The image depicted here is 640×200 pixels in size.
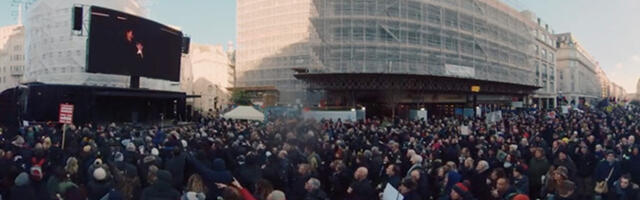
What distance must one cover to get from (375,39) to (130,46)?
19897 mm

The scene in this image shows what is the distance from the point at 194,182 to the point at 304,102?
118 ft

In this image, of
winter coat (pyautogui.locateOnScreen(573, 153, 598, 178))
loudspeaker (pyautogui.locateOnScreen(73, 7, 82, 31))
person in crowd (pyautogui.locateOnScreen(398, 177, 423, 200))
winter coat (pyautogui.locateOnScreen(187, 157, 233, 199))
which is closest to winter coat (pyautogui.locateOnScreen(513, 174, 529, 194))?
person in crowd (pyautogui.locateOnScreen(398, 177, 423, 200))

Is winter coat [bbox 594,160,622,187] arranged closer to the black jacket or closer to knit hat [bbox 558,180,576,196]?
knit hat [bbox 558,180,576,196]

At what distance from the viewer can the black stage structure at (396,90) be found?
35375mm

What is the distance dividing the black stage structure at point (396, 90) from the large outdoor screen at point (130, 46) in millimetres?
10831

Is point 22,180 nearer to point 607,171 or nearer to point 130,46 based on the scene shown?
point 607,171

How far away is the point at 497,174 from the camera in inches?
247

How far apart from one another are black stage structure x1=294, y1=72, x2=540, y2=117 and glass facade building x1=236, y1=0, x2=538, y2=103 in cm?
98

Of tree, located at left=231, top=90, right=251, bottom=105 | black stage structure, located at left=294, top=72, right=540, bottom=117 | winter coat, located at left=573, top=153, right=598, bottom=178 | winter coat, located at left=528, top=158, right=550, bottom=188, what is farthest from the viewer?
tree, located at left=231, top=90, right=251, bottom=105

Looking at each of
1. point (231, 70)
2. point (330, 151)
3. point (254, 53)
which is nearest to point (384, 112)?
point (254, 53)

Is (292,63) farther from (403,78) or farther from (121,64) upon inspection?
(121,64)

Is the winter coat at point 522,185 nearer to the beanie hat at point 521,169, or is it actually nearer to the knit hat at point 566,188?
the beanie hat at point 521,169

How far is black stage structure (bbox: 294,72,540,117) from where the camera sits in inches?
1393

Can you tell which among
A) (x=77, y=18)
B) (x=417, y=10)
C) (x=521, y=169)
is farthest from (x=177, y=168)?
(x=417, y=10)
